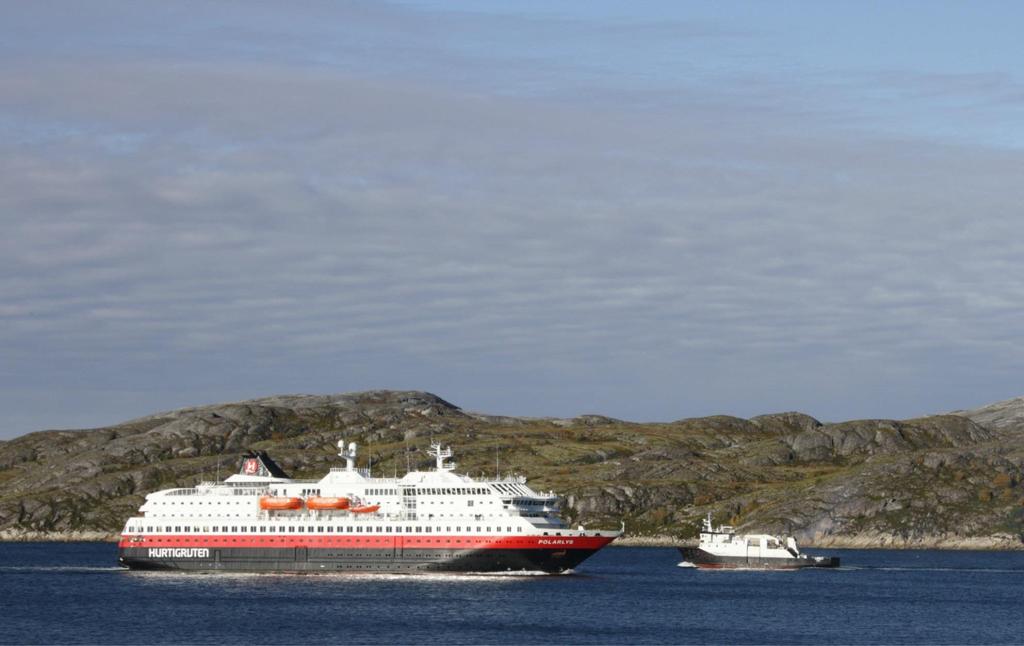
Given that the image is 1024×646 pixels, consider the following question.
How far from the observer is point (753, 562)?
171625 millimetres

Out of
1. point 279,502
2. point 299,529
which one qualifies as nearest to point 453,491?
point 299,529

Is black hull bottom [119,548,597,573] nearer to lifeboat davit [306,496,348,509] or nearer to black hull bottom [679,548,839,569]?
lifeboat davit [306,496,348,509]

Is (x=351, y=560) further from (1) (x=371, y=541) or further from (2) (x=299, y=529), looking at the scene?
(2) (x=299, y=529)

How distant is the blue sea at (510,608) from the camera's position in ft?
326

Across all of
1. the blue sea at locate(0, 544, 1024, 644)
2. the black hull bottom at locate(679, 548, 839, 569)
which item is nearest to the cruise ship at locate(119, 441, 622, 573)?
the blue sea at locate(0, 544, 1024, 644)

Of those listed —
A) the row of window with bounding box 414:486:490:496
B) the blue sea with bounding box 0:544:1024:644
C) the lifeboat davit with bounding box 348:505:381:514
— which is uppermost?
the row of window with bounding box 414:486:490:496

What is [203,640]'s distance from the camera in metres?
95.9

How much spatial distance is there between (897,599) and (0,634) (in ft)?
252

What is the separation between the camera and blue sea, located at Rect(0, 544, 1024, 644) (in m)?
99.4

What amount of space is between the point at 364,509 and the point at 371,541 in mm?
3407

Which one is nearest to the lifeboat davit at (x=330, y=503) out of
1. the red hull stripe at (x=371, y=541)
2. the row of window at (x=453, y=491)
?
the red hull stripe at (x=371, y=541)

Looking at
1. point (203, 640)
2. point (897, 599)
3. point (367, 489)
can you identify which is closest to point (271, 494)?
point (367, 489)

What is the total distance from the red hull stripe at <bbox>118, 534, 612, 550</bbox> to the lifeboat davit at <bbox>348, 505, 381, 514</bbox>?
2479 millimetres

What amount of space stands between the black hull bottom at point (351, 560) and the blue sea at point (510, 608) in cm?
111
